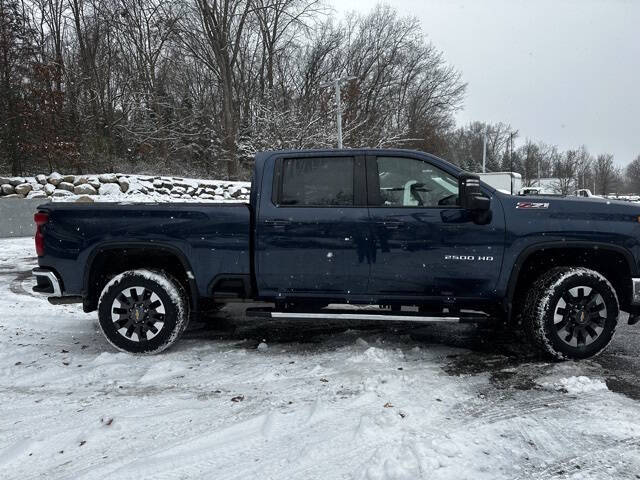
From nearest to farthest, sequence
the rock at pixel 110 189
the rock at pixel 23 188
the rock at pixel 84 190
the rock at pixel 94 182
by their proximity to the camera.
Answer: the rock at pixel 23 188
the rock at pixel 84 190
the rock at pixel 110 189
the rock at pixel 94 182

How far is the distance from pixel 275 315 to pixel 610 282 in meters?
3.20

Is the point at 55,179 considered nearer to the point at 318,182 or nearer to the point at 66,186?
the point at 66,186

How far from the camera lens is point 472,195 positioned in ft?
12.6

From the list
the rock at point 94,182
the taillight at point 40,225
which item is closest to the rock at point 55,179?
the rock at point 94,182

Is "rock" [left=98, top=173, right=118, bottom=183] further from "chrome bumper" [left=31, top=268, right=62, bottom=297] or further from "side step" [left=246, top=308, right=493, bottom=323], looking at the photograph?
"side step" [left=246, top=308, right=493, bottom=323]

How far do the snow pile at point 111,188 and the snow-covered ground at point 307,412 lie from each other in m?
12.6

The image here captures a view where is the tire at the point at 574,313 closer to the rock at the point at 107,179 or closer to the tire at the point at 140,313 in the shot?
the tire at the point at 140,313

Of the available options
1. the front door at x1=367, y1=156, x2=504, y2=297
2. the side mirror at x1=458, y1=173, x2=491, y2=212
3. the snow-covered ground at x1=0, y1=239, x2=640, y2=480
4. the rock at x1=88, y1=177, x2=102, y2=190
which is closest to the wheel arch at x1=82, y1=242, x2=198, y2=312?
the snow-covered ground at x1=0, y1=239, x2=640, y2=480

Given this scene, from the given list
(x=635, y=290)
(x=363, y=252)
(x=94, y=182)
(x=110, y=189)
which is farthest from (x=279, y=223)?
(x=94, y=182)

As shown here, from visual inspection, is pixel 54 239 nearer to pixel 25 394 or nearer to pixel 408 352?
pixel 25 394

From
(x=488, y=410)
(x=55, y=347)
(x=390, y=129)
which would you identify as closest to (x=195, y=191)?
(x=55, y=347)

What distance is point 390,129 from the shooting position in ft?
120

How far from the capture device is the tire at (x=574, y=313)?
3926mm

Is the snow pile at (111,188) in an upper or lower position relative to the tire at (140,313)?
upper
